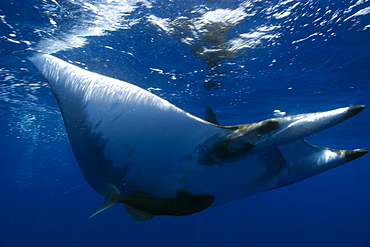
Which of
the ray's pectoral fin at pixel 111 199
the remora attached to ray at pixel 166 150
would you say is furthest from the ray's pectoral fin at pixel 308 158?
the ray's pectoral fin at pixel 111 199

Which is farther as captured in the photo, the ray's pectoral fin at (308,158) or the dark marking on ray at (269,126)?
the ray's pectoral fin at (308,158)

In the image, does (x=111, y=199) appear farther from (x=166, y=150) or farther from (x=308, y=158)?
(x=308, y=158)

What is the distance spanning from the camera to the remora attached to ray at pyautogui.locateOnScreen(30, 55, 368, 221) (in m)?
2.05

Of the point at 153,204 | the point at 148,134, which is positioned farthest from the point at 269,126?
the point at 153,204

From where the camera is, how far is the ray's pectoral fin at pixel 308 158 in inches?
78.9

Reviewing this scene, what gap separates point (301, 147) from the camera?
209 centimetres

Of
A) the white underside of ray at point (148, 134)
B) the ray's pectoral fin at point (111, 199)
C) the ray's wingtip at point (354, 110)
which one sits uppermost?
the ray's wingtip at point (354, 110)

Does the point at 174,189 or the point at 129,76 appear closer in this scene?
the point at 174,189

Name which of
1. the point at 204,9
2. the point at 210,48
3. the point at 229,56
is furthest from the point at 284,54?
the point at 204,9

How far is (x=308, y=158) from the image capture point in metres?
2.13

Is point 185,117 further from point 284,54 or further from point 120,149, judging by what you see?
point 284,54

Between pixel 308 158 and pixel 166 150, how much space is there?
1.28 metres

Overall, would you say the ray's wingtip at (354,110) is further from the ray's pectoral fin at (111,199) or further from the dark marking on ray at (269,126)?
the ray's pectoral fin at (111,199)

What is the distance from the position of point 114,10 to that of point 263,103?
1101 centimetres
